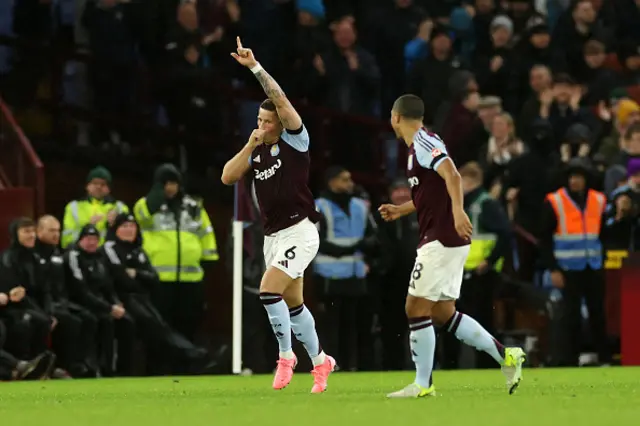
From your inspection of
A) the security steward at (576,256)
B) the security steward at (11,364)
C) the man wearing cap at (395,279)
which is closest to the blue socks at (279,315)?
the security steward at (11,364)

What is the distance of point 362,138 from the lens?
23844mm

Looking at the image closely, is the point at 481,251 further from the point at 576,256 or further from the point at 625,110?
the point at 625,110

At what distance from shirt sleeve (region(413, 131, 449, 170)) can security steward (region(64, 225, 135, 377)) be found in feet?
22.4

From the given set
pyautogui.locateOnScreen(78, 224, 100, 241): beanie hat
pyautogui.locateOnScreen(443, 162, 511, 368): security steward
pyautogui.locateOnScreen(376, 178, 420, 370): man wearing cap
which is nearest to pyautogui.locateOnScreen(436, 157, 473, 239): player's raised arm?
pyautogui.locateOnScreen(443, 162, 511, 368): security steward

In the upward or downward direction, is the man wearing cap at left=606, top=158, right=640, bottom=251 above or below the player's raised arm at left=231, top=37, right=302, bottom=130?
below

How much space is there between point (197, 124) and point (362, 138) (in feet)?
8.68

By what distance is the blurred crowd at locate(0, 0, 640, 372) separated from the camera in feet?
66.6

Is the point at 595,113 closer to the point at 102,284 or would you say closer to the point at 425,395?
the point at 102,284

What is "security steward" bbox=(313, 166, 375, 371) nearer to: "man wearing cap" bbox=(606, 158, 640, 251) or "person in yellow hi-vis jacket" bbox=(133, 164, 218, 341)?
"person in yellow hi-vis jacket" bbox=(133, 164, 218, 341)

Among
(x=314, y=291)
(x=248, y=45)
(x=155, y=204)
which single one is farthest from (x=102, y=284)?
(x=248, y=45)

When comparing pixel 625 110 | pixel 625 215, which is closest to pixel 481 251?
pixel 625 215

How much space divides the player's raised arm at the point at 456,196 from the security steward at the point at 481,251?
Answer: 21.2ft

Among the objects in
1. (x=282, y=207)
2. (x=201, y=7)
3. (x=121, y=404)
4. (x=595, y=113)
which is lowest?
(x=121, y=404)

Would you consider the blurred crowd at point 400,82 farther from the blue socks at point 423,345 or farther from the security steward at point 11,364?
the blue socks at point 423,345
